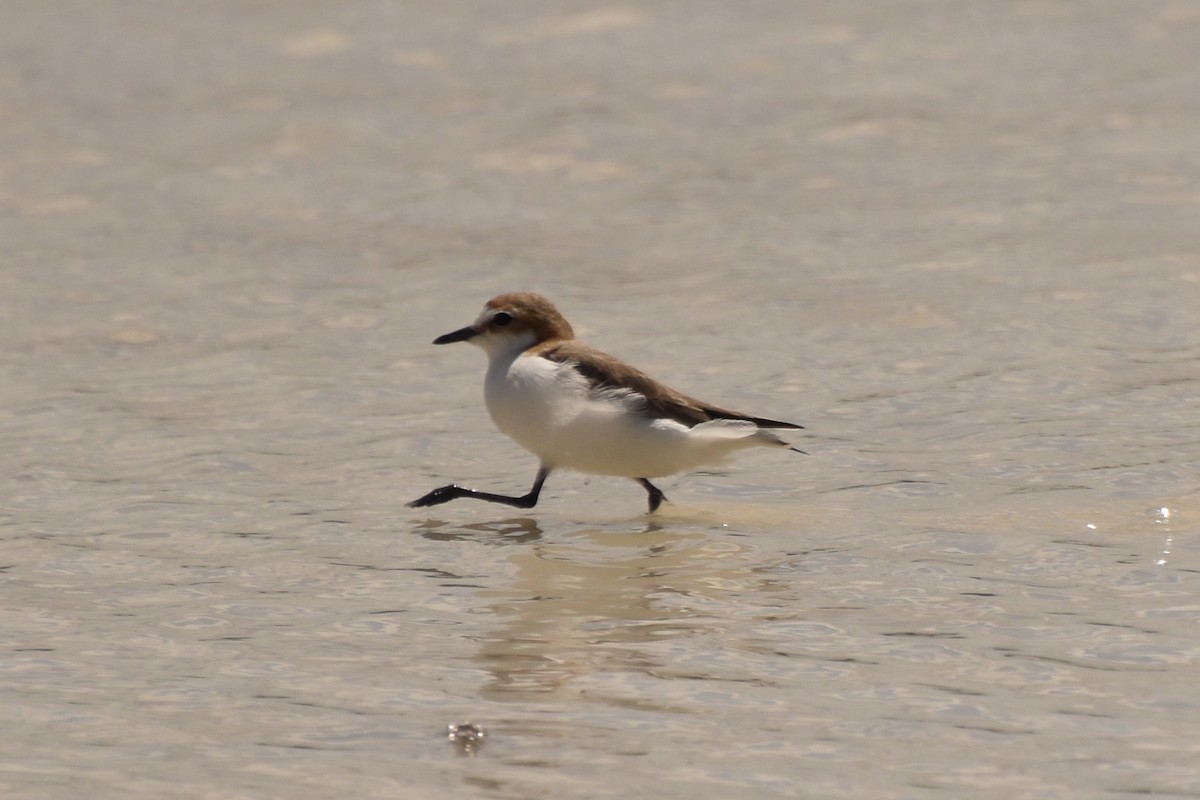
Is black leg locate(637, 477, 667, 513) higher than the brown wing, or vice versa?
the brown wing

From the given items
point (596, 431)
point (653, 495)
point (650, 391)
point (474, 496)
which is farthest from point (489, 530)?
point (650, 391)

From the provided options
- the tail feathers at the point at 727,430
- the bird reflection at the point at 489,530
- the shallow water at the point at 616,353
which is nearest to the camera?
the shallow water at the point at 616,353

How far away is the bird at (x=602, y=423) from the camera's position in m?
7.15

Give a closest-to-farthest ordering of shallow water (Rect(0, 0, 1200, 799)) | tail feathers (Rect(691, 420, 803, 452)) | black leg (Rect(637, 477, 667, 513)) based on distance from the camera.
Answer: shallow water (Rect(0, 0, 1200, 799))
tail feathers (Rect(691, 420, 803, 452))
black leg (Rect(637, 477, 667, 513))

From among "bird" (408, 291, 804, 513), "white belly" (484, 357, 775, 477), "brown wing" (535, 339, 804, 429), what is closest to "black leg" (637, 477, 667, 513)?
"bird" (408, 291, 804, 513)

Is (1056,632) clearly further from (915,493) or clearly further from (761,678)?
(915,493)

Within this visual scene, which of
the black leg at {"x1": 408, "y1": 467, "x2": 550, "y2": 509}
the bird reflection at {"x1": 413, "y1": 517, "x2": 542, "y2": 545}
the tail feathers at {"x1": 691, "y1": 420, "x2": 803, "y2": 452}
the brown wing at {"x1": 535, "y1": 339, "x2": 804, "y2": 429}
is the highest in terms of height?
the brown wing at {"x1": 535, "y1": 339, "x2": 804, "y2": 429}

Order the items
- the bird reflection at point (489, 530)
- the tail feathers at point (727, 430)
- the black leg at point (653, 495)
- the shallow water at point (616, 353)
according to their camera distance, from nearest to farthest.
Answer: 1. the shallow water at point (616, 353)
2. the bird reflection at point (489, 530)
3. the tail feathers at point (727, 430)
4. the black leg at point (653, 495)

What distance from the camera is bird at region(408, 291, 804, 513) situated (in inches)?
281

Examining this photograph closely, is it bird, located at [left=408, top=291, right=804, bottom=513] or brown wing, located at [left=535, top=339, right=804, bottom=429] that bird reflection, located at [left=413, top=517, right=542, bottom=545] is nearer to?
bird, located at [left=408, top=291, right=804, bottom=513]

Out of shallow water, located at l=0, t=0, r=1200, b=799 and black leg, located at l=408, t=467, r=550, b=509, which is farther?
black leg, located at l=408, t=467, r=550, b=509

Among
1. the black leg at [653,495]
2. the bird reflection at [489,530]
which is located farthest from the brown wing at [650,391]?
the bird reflection at [489,530]

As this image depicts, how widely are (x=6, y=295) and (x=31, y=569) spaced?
5.05 metres

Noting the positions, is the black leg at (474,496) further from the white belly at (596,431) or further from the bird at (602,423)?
the white belly at (596,431)
